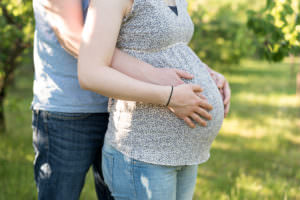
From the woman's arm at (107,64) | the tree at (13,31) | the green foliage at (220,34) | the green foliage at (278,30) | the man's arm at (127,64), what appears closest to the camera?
the woman's arm at (107,64)

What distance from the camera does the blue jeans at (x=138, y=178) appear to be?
1312 millimetres

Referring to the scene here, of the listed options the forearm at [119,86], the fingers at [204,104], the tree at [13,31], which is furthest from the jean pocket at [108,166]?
the tree at [13,31]

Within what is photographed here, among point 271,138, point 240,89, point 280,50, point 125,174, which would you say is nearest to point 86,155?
point 125,174

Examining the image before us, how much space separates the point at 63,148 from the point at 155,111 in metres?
0.47

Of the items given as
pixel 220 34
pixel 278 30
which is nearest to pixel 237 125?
pixel 220 34

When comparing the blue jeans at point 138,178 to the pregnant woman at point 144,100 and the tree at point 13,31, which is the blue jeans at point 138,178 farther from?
the tree at point 13,31

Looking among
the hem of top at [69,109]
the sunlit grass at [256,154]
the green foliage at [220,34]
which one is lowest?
the sunlit grass at [256,154]

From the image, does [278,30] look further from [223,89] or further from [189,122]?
[189,122]

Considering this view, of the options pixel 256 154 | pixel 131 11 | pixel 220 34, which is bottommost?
pixel 256 154

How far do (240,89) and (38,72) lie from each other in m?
9.76

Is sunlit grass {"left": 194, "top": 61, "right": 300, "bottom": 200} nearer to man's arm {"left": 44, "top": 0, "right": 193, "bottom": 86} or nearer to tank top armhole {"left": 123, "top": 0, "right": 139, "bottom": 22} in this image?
man's arm {"left": 44, "top": 0, "right": 193, "bottom": 86}

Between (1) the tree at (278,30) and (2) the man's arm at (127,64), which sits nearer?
(2) the man's arm at (127,64)

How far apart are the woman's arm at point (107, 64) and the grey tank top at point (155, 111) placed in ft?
0.24

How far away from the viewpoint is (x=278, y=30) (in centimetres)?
264
